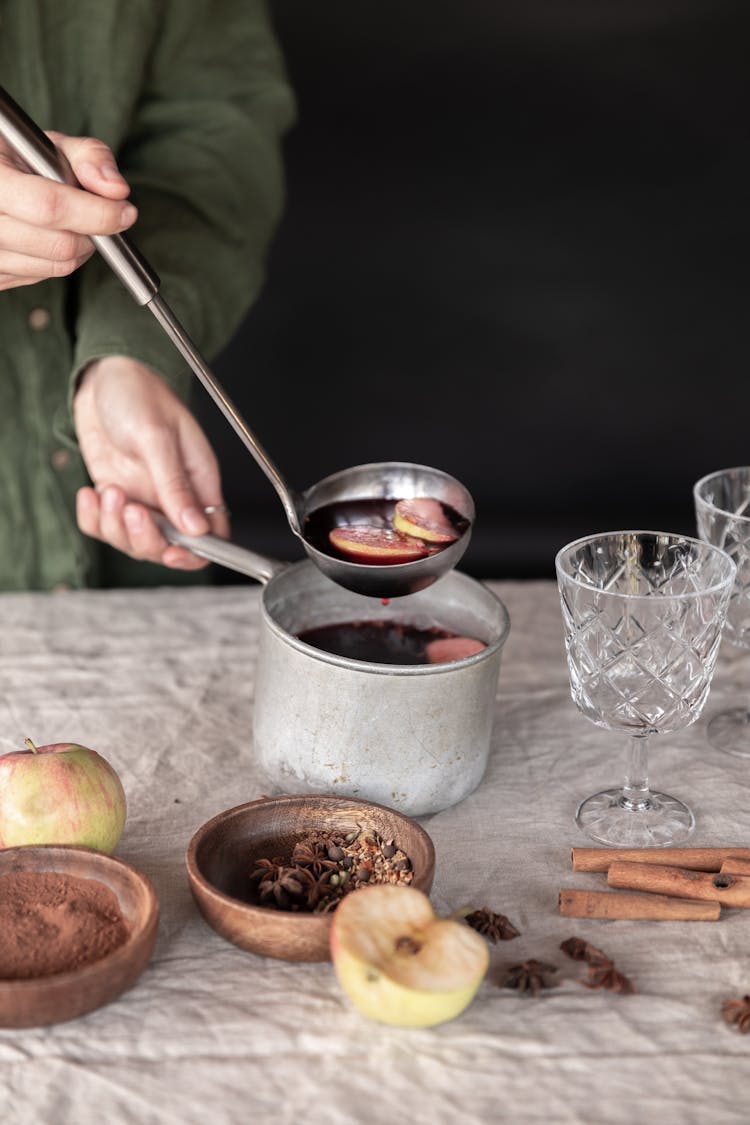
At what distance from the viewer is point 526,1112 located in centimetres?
77

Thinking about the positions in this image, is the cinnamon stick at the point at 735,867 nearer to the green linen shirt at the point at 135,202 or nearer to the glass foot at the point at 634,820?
the glass foot at the point at 634,820

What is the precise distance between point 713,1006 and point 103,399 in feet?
2.99

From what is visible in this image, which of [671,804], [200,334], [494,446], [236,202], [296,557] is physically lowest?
[296,557]

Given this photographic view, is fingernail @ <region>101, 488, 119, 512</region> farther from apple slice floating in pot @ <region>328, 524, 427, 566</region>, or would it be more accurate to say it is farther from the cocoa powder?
the cocoa powder

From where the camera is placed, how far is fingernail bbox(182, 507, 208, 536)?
51.3 inches

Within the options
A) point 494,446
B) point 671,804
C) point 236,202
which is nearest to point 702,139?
point 494,446

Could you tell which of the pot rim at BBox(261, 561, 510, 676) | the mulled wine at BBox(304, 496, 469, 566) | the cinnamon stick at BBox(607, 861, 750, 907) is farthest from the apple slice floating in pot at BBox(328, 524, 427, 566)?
the cinnamon stick at BBox(607, 861, 750, 907)

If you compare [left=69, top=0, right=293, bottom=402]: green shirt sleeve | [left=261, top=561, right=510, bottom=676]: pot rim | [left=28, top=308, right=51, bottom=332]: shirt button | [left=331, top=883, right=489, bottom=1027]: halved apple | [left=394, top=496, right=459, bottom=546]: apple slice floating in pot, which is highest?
[left=69, top=0, right=293, bottom=402]: green shirt sleeve

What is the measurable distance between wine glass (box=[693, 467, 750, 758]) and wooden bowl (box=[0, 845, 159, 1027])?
57cm

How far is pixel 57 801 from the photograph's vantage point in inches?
37.6

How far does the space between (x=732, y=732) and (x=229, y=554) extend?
0.49 m

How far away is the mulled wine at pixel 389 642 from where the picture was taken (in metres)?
1.14

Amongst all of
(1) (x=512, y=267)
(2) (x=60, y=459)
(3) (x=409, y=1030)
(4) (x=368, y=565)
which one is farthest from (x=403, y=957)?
(1) (x=512, y=267)

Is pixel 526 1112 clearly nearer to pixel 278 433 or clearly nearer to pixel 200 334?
pixel 200 334
